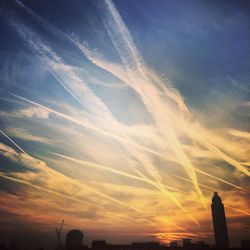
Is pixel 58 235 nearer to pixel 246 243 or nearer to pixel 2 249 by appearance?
pixel 2 249

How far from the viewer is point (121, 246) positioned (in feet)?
374

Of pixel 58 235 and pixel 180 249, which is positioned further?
pixel 58 235

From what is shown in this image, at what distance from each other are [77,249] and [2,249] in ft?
125

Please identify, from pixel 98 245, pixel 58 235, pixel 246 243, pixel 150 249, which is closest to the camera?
pixel 150 249

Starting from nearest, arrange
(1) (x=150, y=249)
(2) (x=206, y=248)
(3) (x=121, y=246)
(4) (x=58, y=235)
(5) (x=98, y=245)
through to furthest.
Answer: (2) (x=206, y=248) → (1) (x=150, y=249) → (3) (x=121, y=246) → (5) (x=98, y=245) → (4) (x=58, y=235)

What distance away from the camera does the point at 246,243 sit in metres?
155

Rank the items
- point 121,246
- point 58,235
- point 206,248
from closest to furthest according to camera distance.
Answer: point 206,248 → point 121,246 → point 58,235

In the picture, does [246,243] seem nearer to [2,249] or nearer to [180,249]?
[180,249]

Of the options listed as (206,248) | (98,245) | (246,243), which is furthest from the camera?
(246,243)

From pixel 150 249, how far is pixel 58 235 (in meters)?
101

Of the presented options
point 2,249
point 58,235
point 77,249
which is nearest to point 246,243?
point 77,249

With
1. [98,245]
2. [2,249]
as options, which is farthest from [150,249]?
[2,249]

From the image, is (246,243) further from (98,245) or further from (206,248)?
(98,245)

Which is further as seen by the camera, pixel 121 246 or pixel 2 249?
pixel 2 249
